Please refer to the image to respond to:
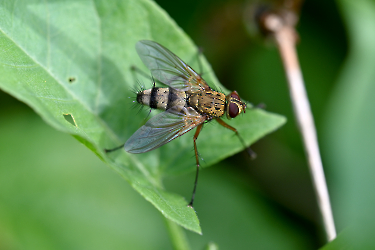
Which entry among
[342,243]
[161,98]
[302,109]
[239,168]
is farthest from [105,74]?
[239,168]

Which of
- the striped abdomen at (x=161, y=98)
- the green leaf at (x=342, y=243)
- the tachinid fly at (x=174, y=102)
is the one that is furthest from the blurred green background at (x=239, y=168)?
the striped abdomen at (x=161, y=98)

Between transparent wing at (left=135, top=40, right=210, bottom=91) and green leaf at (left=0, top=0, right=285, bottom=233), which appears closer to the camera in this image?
green leaf at (left=0, top=0, right=285, bottom=233)

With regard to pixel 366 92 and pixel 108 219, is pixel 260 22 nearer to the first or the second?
pixel 366 92

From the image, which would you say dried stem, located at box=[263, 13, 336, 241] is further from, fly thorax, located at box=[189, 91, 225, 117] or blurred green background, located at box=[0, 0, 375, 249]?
fly thorax, located at box=[189, 91, 225, 117]

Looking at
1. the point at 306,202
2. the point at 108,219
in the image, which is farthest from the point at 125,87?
the point at 306,202

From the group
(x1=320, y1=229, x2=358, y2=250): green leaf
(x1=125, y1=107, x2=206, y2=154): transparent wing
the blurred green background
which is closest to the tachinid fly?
(x1=125, y1=107, x2=206, y2=154): transparent wing

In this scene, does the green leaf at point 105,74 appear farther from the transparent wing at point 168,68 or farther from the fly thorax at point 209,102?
the fly thorax at point 209,102
